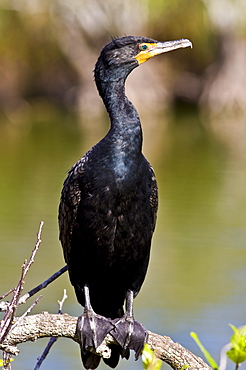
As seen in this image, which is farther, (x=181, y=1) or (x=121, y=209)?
(x=181, y=1)

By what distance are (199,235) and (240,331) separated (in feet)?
32.1

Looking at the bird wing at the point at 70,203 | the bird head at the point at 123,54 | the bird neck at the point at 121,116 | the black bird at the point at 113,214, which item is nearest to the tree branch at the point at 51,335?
the black bird at the point at 113,214

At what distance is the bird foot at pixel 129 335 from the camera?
429cm

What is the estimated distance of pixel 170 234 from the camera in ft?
38.7

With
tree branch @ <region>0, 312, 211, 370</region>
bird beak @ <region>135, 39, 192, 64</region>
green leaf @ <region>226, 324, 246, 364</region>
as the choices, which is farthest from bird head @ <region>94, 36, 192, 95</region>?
green leaf @ <region>226, 324, 246, 364</region>

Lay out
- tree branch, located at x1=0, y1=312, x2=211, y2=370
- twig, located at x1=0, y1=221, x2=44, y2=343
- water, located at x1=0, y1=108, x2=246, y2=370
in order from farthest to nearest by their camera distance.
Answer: water, located at x1=0, y1=108, x2=246, y2=370 → tree branch, located at x1=0, y1=312, x2=211, y2=370 → twig, located at x1=0, y1=221, x2=44, y2=343

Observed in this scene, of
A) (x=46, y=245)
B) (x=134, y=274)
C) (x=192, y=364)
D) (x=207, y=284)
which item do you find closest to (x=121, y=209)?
(x=134, y=274)

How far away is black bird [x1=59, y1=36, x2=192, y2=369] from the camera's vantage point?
4273 millimetres

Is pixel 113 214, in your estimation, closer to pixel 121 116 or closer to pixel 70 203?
pixel 70 203

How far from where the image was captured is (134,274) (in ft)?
14.9

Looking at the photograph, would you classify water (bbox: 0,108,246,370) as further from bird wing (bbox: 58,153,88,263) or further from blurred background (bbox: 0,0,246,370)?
bird wing (bbox: 58,153,88,263)

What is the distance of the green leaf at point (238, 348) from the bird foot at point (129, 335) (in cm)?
232

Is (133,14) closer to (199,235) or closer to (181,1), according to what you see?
(181,1)

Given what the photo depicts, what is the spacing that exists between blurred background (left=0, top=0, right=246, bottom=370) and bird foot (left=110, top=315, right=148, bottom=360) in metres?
3.10
